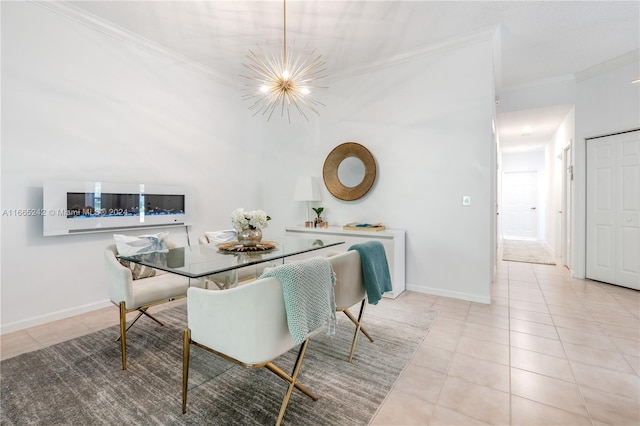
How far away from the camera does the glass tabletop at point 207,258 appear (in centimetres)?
179

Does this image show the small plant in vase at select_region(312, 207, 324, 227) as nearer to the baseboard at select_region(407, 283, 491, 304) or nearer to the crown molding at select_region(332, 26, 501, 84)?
the baseboard at select_region(407, 283, 491, 304)

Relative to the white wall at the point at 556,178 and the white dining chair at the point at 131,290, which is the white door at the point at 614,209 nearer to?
the white wall at the point at 556,178

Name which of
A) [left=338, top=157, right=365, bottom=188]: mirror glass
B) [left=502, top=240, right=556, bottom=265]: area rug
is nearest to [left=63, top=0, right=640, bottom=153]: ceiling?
[left=338, top=157, right=365, bottom=188]: mirror glass

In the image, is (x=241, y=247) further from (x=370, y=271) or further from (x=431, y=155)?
(x=431, y=155)

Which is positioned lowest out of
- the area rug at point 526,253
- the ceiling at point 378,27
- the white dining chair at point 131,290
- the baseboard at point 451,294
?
the baseboard at point 451,294

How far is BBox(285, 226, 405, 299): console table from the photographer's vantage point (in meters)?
3.46

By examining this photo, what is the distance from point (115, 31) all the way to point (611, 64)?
6016 mm

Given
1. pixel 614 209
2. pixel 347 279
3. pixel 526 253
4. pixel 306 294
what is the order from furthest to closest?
pixel 526 253, pixel 614 209, pixel 347 279, pixel 306 294

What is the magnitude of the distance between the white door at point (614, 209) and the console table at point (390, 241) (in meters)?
2.90

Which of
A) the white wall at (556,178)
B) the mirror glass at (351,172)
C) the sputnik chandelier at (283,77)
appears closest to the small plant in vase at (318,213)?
the mirror glass at (351,172)

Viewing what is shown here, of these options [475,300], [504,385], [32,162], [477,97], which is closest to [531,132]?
[477,97]

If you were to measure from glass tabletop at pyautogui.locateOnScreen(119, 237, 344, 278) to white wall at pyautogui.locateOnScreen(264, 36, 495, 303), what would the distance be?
1.60 meters

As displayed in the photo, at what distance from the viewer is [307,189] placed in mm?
4348

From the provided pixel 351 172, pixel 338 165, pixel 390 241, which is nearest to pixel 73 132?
pixel 338 165
